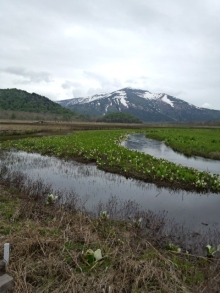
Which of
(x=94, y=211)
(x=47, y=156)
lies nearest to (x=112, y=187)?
(x=94, y=211)

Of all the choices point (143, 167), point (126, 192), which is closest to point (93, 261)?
point (126, 192)

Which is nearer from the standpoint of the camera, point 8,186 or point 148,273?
point 148,273

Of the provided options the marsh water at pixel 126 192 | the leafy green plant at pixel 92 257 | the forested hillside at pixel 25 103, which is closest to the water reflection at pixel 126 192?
the marsh water at pixel 126 192

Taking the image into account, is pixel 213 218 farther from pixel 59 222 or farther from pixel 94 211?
pixel 59 222

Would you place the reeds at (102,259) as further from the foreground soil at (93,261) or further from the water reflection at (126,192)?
the water reflection at (126,192)

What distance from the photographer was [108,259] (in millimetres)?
5305

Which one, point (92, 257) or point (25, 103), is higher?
point (25, 103)

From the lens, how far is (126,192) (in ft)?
39.2

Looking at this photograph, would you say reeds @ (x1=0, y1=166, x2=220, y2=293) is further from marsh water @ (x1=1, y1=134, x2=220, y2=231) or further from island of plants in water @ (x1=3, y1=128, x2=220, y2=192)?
island of plants in water @ (x1=3, y1=128, x2=220, y2=192)

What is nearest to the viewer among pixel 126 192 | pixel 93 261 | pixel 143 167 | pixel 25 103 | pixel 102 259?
pixel 93 261

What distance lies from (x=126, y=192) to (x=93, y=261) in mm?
6935

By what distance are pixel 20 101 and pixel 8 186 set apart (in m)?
172

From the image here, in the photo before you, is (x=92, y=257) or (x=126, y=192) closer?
(x=92, y=257)

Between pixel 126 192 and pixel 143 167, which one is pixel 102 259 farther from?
pixel 143 167
